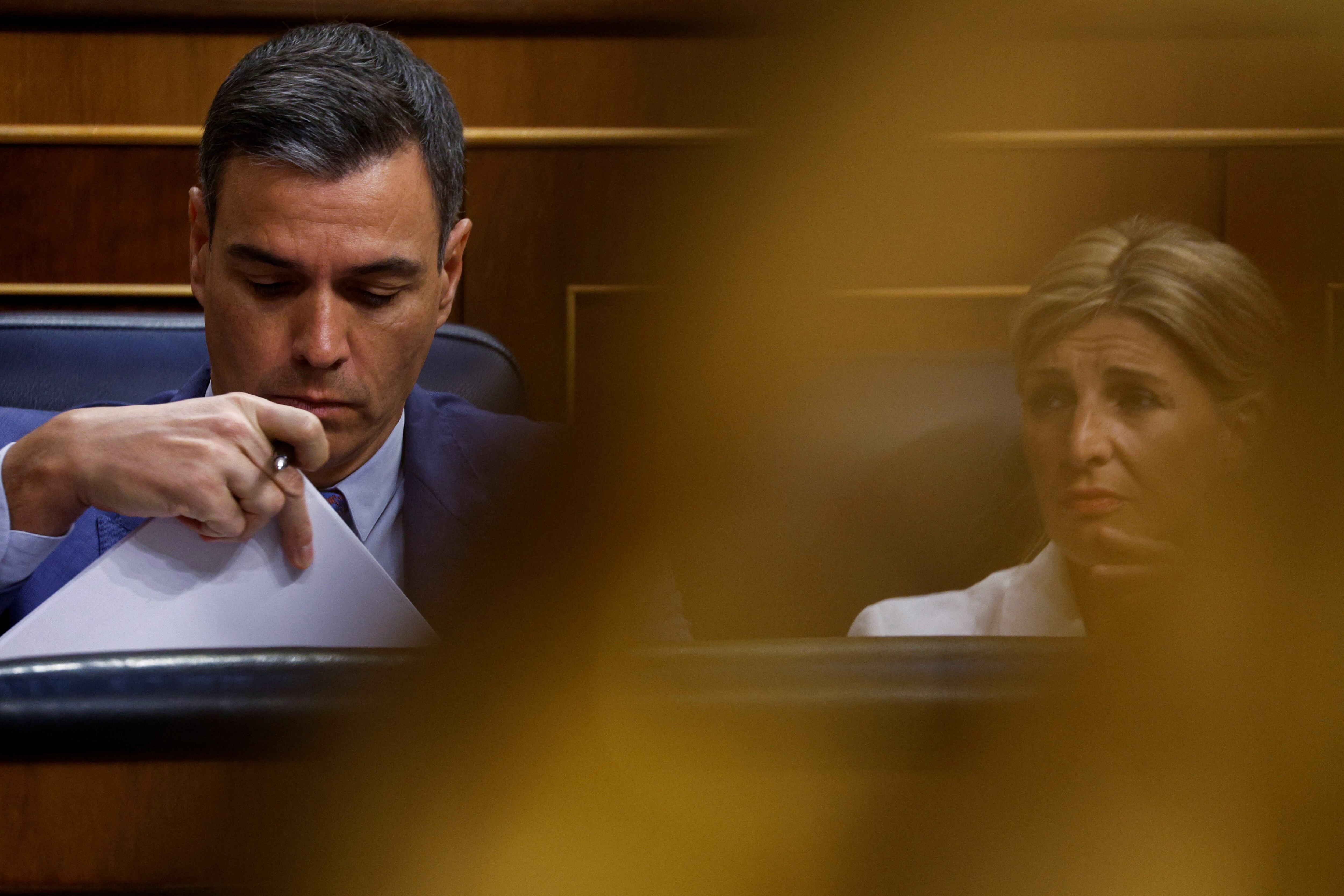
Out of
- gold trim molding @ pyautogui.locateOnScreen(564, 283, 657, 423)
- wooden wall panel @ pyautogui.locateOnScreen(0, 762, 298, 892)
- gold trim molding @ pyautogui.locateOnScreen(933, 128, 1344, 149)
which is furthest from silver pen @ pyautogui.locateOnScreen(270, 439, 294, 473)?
gold trim molding @ pyautogui.locateOnScreen(933, 128, 1344, 149)

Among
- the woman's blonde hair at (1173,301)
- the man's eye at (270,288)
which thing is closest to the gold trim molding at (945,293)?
the woman's blonde hair at (1173,301)

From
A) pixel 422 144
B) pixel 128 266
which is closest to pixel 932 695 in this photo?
pixel 422 144

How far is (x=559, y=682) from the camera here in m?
0.18

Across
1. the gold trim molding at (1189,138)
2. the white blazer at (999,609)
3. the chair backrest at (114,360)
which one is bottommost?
the white blazer at (999,609)

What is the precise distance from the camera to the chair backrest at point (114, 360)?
715 millimetres

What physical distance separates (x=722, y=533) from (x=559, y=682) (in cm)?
68

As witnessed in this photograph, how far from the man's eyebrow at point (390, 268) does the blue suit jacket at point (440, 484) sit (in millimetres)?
146

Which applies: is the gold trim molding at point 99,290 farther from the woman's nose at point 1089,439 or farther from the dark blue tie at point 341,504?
the woman's nose at point 1089,439

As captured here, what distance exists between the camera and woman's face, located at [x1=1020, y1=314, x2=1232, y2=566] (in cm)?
51

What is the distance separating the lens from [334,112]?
1.81 feet

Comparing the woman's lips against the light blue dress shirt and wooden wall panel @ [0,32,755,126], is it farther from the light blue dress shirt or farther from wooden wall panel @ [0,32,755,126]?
wooden wall panel @ [0,32,755,126]

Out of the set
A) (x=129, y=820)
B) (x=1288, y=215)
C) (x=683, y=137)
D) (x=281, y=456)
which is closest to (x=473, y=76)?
(x=683, y=137)

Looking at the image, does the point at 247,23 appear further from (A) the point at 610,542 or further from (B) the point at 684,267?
(A) the point at 610,542

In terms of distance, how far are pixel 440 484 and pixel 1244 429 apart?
46 centimetres
